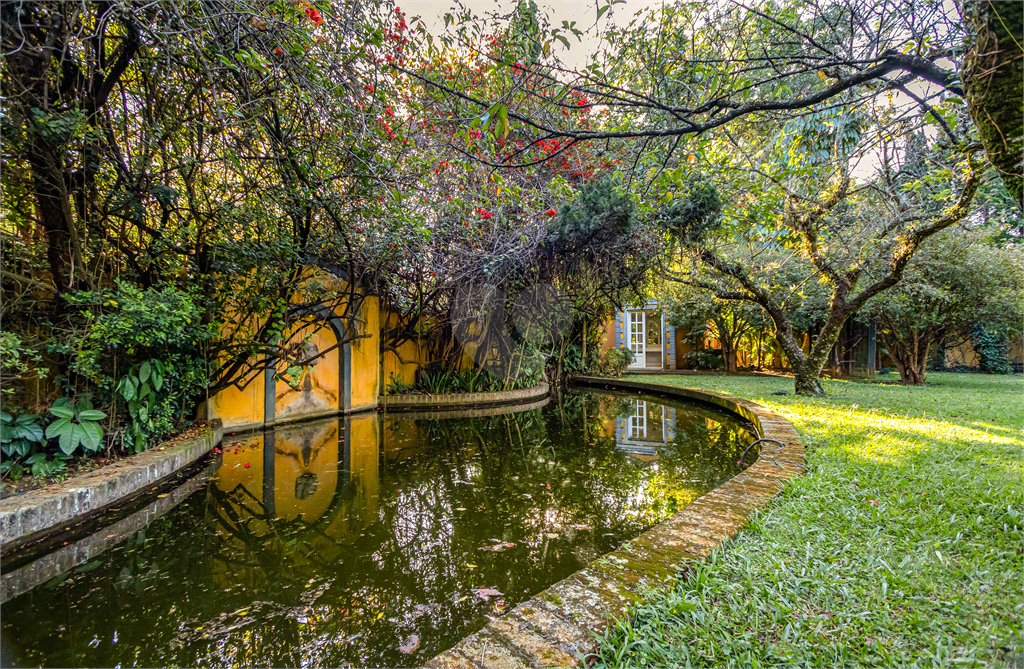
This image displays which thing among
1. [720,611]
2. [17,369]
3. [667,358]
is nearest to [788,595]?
[720,611]

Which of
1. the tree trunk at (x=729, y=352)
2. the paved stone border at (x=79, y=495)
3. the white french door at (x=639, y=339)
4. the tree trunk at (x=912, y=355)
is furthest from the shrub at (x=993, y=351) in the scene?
the paved stone border at (x=79, y=495)

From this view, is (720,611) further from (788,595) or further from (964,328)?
(964,328)

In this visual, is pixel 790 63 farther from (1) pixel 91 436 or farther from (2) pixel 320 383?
(2) pixel 320 383

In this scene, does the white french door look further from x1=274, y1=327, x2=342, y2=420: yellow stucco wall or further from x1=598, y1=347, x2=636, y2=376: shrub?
x1=274, y1=327, x2=342, y2=420: yellow stucco wall

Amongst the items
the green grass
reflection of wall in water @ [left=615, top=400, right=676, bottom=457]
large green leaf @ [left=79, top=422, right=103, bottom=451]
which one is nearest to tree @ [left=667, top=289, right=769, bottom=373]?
reflection of wall in water @ [left=615, top=400, right=676, bottom=457]

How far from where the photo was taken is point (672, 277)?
7.82 meters

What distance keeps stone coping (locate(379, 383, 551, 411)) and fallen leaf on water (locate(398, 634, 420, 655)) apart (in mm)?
6227

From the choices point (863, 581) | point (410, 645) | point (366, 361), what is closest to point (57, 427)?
point (410, 645)

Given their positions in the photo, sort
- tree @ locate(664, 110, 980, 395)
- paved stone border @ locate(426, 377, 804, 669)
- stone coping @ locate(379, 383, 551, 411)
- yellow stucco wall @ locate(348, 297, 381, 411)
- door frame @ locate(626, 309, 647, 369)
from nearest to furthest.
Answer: paved stone border @ locate(426, 377, 804, 669) < tree @ locate(664, 110, 980, 395) < yellow stucco wall @ locate(348, 297, 381, 411) < stone coping @ locate(379, 383, 551, 411) < door frame @ locate(626, 309, 647, 369)

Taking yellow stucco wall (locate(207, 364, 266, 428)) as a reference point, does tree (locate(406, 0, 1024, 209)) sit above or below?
above

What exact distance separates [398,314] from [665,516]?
21.8ft

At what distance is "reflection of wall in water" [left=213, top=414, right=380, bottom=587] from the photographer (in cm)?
244

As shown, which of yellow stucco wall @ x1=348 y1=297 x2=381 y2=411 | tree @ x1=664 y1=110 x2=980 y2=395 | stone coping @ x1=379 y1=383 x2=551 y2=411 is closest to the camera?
tree @ x1=664 y1=110 x2=980 y2=395

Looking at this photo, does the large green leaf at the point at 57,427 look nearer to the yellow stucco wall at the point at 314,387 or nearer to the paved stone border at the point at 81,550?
the paved stone border at the point at 81,550
